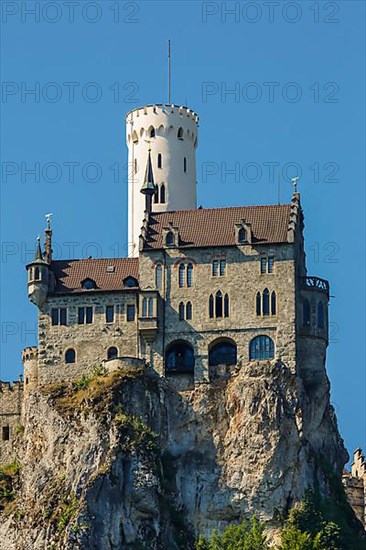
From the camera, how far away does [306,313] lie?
571 feet

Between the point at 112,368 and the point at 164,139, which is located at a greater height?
the point at 164,139

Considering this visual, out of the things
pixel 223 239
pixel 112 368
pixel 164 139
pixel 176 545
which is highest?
pixel 164 139

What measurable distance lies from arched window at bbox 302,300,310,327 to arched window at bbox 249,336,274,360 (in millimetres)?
3989

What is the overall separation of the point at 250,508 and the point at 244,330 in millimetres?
14909

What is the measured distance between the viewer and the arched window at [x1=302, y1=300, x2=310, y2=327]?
17375cm

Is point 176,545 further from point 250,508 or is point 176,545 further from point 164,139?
point 164,139

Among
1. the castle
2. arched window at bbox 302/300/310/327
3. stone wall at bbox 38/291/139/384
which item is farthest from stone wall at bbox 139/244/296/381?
arched window at bbox 302/300/310/327

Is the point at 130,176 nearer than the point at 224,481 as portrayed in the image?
No

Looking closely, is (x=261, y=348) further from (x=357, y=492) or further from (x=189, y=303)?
(x=357, y=492)

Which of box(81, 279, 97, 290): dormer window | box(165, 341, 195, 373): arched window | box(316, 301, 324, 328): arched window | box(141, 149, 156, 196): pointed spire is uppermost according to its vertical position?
box(141, 149, 156, 196): pointed spire

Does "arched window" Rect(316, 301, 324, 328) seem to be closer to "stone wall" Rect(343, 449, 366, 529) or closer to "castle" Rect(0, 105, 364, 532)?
"castle" Rect(0, 105, 364, 532)

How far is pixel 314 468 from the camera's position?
559 ft

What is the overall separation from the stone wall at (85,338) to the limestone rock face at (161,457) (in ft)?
8.01

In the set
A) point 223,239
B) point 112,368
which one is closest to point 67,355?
point 112,368
